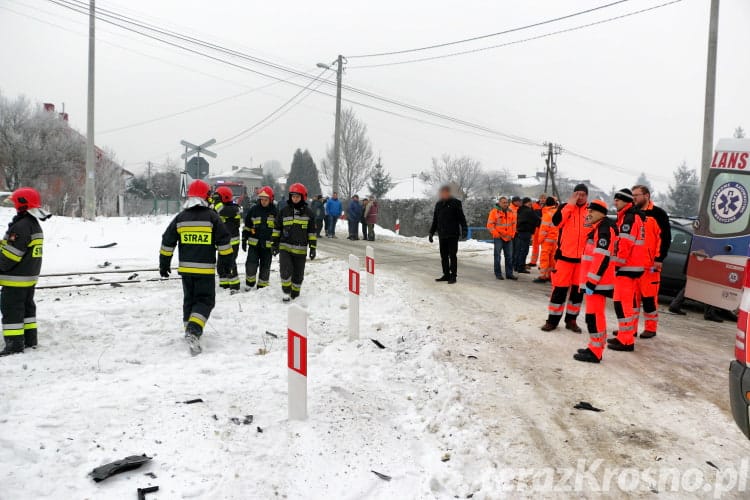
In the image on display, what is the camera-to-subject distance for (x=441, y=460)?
3531mm

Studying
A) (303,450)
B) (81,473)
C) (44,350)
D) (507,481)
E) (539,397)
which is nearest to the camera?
(81,473)

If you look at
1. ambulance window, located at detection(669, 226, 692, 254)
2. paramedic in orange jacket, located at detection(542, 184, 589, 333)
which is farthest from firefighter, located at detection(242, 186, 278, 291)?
ambulance window, located at detection(669, 226, 692, 254)

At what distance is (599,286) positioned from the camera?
17.9 feet

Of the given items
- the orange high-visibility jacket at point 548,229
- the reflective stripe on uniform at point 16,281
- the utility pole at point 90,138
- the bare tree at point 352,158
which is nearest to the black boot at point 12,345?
the reflective stripe on uniform at point 16,281

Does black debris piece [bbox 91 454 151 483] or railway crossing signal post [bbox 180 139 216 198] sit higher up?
railway crossing signal post [bbox 180 139 216 198]

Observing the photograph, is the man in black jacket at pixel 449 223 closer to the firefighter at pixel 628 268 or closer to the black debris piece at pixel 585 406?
the firefighter at pixel 628 268

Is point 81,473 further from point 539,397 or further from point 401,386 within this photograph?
point 539,397

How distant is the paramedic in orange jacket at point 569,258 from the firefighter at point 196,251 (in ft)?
14.4

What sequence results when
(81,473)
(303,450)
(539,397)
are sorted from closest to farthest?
(81,473) → (303,450) → (539,397)

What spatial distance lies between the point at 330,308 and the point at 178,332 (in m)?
2.65

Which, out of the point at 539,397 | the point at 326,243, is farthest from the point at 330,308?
the point at 326,243

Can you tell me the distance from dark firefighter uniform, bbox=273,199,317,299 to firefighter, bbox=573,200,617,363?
15.4 ft

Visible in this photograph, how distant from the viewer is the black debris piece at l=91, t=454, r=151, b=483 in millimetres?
3002

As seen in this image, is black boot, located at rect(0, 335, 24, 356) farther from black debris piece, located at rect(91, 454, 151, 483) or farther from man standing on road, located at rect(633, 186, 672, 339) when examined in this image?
man standing on road, located at rect(633, 186, 672, 339)
